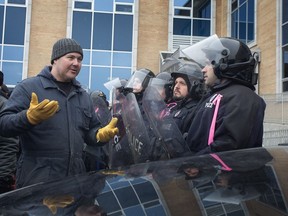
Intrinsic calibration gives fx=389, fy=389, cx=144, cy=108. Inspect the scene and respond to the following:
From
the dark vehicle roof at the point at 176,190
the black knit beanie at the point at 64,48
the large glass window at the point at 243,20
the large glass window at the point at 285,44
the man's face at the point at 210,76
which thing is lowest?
the dark vehicle roof at the point at 176,190

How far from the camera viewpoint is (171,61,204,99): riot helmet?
3.84 m

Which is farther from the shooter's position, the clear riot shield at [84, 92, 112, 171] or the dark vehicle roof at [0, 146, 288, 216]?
the clear riot shield at [84, 92, 112, 171]

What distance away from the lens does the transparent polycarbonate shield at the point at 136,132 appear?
10.6ft

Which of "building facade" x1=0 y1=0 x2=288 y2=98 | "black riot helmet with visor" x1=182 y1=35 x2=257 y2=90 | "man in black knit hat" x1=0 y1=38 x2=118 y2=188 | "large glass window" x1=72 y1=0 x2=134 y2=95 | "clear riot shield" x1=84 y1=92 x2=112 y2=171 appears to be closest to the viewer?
"man in black knit hat" x1=0 y1=38 x2=118 y2=188

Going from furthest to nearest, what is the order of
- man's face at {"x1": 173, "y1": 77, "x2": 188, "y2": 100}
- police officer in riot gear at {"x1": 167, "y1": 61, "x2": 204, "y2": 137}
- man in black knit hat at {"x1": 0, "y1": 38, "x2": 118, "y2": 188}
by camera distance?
man's face at {"x1": 173, "y1": 77, "x2": 188, "y2": 100}
police officer in riot gear at {"x1": 167, "y1": 61, "x2": 204, "y2": 137}
man in black knit hat at {"x1": 0, "y1": 38, "x2": 118, "y2": 188}

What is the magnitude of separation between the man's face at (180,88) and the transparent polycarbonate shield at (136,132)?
1.88 ft

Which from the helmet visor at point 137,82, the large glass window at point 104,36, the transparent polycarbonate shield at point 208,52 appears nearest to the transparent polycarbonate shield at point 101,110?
the helmet visor at point 137,82

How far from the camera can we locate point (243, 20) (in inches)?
774

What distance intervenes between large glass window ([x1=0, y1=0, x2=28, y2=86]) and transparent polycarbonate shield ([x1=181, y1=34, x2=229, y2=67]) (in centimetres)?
1804

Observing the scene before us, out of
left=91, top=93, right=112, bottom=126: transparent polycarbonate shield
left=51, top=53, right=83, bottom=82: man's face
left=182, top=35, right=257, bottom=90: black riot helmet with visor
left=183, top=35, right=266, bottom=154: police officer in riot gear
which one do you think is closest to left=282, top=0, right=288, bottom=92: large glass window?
left=91, top=93, right=112, bottom=126: transparent polycarbonate shield

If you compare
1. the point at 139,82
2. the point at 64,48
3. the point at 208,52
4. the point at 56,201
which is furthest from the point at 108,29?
the point at 56,201

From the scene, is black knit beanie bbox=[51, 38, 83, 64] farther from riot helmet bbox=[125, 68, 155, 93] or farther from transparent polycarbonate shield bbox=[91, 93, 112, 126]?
transparent polycarbonate shield bbox=[91, 93, 112, 126]

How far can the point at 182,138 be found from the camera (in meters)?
3.05

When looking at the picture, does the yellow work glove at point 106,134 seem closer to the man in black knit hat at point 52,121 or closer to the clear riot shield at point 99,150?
the man in black knit hat at point 52,121
